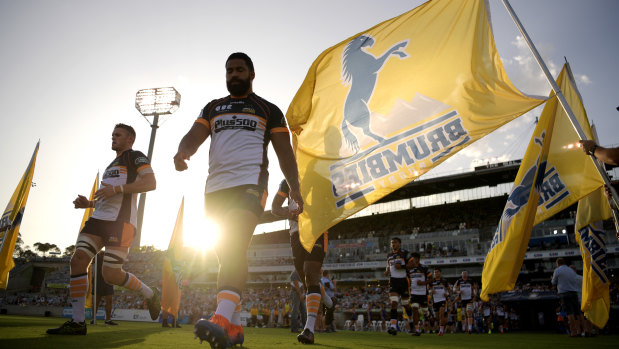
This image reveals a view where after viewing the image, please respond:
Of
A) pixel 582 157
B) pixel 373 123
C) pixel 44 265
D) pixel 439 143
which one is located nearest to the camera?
pixel 439 143

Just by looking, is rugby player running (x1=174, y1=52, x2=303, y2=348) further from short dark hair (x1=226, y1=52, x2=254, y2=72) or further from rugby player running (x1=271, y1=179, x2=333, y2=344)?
rugby player running (x1=271, y1=179, x2=333, y2=344)

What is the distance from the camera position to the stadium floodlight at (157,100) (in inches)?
1833

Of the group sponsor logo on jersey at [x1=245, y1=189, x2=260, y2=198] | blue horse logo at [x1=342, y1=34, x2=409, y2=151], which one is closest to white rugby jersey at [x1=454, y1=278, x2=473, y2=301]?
blue horse logo at [x1=342, y1=34, x2=409, y2=151]

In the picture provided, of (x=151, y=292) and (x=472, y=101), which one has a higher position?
(x=472, y=101)

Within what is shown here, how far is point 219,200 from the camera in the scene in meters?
3.00

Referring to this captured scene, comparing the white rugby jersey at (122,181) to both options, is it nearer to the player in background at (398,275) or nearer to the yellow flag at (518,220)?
the yellow flag at (518,220)

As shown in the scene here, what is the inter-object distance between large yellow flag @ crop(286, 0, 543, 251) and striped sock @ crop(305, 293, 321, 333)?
3.86 feet

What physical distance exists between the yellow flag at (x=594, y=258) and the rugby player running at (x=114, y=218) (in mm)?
8116

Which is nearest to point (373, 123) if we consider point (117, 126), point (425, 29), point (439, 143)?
point (439, 143)

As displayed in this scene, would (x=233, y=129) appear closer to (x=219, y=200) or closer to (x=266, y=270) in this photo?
(x=219, y=200)

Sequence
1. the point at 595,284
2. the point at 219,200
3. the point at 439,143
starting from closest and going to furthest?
the point at 219,200, the point at 439,143, the point at 595,284

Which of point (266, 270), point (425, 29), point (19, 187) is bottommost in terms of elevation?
point (266, 270)

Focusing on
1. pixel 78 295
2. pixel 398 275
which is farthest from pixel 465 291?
pixel 78 295

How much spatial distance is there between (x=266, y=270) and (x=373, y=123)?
161 ft
